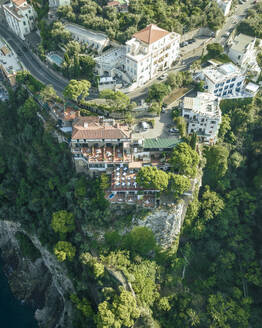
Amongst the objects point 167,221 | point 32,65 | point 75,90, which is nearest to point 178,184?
point 167,221

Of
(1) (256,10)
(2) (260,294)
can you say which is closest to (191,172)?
(2) (260,294)

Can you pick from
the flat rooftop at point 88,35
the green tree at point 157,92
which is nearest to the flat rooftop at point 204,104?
the green tree at point 157,92

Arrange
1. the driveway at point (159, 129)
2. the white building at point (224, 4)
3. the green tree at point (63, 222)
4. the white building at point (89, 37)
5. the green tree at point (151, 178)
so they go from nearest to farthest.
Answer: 1. the green tree at point (151, 178)
2. the green tree at point (63, 222)
3. the driveway at point (159, 129)
4. the white building at point (89, 37)
5. the white building at point (224, 4)

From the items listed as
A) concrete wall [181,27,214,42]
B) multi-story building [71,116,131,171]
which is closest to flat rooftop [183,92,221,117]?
multi-story building [71,116,131,171]

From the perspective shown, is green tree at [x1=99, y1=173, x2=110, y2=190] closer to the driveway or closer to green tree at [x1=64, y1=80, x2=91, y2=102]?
the driveway

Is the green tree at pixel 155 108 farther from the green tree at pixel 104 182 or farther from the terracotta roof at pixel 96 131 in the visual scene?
the green tree at pixel 104 182

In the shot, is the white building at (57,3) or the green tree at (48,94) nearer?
the green tree at (48,94)

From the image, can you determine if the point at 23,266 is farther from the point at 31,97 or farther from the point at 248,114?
the point at 248,114
